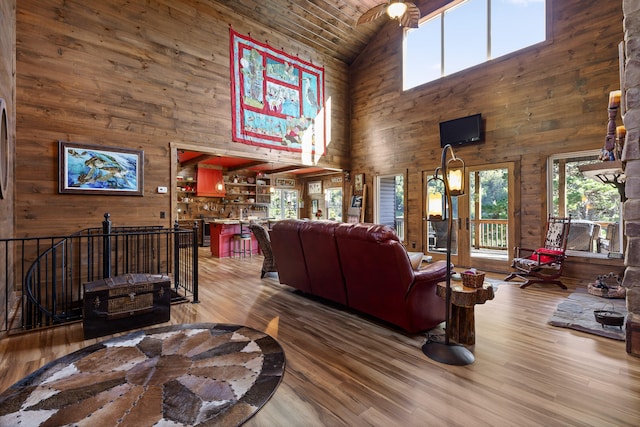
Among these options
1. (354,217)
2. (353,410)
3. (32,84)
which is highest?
(32,84)

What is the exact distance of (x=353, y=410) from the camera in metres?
1.77

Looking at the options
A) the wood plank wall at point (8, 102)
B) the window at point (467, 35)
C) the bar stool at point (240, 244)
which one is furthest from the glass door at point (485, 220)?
the wood plank wall at point (8, 102)

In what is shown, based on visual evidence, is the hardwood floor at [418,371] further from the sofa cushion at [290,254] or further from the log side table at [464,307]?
the sofa cushion at [290,254]

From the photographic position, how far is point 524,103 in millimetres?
5582

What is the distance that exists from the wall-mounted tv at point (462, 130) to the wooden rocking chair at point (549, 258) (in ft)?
6.97

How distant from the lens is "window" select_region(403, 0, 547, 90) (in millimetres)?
5621

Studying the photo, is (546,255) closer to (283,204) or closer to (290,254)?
(290,254)

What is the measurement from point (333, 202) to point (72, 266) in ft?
26.0

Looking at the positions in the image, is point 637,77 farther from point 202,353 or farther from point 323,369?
point 202,353

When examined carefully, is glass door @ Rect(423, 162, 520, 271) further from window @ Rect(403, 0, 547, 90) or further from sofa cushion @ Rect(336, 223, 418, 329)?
sofa cushion @ Rect(336, 223, 418, 329)

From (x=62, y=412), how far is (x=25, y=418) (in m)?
0.17

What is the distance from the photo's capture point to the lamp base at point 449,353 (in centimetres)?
229

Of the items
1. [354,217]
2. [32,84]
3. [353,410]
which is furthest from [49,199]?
[354,217]

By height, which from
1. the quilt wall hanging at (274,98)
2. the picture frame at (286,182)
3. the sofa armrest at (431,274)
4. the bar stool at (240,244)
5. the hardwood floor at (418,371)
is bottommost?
the hardwood floor at (418,371)
